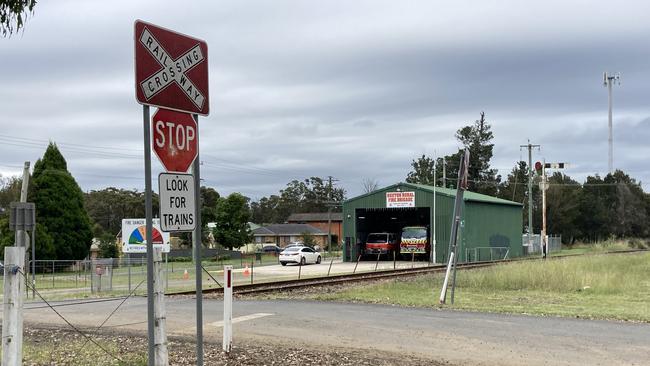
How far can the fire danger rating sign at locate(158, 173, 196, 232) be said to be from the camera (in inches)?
210

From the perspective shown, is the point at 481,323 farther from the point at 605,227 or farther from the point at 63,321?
the point at 605,227

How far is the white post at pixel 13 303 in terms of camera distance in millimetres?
6777

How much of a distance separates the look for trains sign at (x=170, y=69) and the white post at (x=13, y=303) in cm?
266

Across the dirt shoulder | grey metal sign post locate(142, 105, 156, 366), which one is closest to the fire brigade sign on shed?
the dirt shoulder

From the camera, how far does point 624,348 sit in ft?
32.7

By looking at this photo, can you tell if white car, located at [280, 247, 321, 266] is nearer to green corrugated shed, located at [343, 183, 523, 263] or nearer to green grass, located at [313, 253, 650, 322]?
green corrugated shed, located at [343, 183, 523, 263]

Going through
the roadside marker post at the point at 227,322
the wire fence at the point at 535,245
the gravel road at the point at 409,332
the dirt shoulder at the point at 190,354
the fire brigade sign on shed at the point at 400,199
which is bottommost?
the wire fence at the point at 535,245

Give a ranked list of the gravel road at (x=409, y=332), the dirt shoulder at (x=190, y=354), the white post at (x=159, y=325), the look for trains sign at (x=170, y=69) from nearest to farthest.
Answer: the look for trains sign at (x=170, y=69) → the white post at (x=159, y=325) → the dirt shoulder at (x=190, y=354) → the gravel road at (x=409, y=332)

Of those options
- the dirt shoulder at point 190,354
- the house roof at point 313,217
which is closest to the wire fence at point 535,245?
the house roof at point 313,217

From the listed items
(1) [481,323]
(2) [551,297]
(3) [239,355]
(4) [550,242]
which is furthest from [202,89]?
(4) [550,242]

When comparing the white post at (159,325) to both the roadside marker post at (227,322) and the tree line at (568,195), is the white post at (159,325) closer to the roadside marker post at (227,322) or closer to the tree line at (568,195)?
the roadside marker post at (227,322)

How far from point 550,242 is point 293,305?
61.6m

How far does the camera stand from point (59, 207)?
48.4 metres

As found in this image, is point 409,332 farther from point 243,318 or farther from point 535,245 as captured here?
point 535,245
